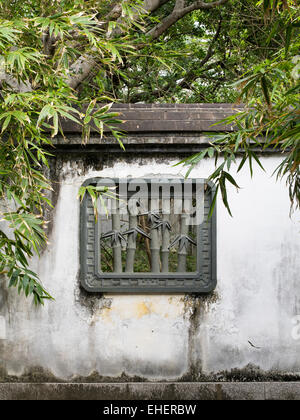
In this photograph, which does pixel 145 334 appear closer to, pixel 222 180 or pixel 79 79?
pixel 222 180

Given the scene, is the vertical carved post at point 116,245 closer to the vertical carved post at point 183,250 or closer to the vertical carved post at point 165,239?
the vertical carved post at point 165,239

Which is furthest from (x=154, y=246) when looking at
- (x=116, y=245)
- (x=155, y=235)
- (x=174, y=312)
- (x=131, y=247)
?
(x=174, y=312)

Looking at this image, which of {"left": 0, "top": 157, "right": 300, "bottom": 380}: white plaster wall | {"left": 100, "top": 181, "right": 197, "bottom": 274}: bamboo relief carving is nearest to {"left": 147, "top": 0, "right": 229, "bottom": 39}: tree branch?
{"left": 0, "top": 157, "right": 300, "bottom": 380}: white plaster wall

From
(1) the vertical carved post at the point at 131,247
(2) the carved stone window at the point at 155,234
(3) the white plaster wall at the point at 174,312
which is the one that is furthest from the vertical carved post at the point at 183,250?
(1) the vertical carved post at the point at 131,247

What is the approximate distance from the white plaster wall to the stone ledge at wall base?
0.13 m

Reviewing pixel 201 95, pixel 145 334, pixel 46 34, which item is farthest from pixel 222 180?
pixel 201 95

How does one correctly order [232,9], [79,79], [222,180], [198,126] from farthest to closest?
[232,9] < [79,79] < [198,126] < [222,180]

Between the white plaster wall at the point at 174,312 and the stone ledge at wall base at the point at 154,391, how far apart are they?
13 cm

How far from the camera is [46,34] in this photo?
5363mm

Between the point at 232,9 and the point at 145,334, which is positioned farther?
the point at 232,9

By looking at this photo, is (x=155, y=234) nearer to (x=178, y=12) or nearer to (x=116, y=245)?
(x=116, y=245)

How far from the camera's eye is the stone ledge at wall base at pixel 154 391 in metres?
5.15

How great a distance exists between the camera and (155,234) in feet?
17.7

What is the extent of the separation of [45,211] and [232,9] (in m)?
5.46
